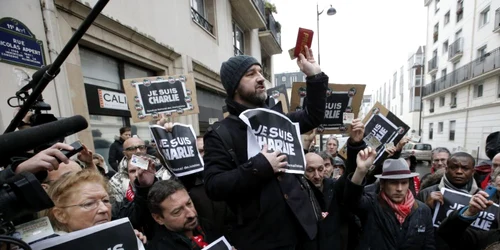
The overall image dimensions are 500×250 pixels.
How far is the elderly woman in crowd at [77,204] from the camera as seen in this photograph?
45.4 inches

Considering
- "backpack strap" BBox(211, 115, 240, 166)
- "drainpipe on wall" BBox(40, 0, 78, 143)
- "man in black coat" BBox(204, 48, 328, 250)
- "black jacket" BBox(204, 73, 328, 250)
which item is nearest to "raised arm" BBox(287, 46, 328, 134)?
"man in black coat" BBox(204, 48, 328, 250)

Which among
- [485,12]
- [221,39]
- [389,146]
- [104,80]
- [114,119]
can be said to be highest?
[485,12]

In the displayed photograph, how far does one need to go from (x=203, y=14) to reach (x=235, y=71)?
8047 mm

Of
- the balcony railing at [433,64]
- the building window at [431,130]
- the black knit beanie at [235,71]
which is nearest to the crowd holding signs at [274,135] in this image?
the black knit beanie at [235,71]

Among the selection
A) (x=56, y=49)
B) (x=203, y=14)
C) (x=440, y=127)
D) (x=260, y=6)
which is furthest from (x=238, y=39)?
(x=440, y=127)

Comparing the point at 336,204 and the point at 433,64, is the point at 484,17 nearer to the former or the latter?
the point at 433,64

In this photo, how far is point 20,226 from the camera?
782mm

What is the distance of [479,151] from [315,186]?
2121 cm

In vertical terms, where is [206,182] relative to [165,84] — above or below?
below

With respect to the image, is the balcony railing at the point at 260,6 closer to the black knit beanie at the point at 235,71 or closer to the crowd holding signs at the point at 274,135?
the black knit beanie at the point at 235,71

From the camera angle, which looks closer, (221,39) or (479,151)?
(221,39)

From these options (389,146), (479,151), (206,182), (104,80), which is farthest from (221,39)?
(479,151)

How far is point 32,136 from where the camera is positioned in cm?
66

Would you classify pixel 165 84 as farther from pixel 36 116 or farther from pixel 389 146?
pixel 389 146
